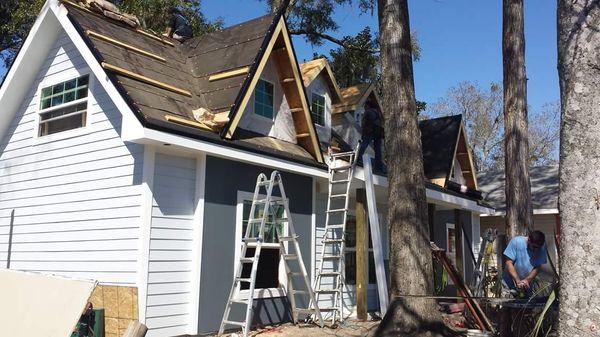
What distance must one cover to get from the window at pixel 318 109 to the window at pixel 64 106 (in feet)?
17.8

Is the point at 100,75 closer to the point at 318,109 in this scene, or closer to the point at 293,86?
the point at 293,86

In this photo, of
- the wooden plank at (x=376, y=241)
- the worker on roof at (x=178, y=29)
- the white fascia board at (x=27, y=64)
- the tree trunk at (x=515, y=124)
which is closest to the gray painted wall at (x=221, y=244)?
the wooden plank at (x=376, y=241)

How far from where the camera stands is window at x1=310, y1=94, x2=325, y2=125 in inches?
513

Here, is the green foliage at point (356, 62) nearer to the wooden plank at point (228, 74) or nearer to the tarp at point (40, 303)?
the wooden plank at point (228, 74)

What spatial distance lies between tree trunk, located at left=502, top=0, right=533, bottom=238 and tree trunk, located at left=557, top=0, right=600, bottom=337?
821 centimetres

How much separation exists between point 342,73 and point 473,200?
8.07 meters

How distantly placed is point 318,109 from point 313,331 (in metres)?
6.03

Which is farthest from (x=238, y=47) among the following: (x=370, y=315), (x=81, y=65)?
(x=370, y=315)

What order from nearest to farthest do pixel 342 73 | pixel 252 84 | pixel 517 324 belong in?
pixel 517 324 → pixel 252 84 → pixel 342 73

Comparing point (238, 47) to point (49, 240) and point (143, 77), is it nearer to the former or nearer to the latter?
point (143, 77)

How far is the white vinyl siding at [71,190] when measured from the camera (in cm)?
815

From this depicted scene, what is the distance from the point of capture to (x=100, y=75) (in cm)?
826

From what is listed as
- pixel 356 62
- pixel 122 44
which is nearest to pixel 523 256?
pixel 122 44

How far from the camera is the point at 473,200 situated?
15688 millimetres
